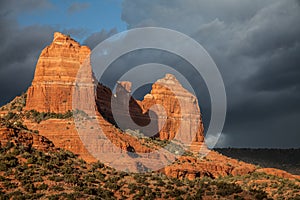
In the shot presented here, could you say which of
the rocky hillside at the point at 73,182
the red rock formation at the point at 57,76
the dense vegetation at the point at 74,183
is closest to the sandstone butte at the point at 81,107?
the red rock formation at the point at 57,76

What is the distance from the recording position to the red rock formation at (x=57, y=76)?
8900cm

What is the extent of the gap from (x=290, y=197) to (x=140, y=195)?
22.9 metres

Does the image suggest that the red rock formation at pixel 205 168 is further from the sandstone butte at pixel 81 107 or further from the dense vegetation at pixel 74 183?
the dense vegetation at pixel 74 183

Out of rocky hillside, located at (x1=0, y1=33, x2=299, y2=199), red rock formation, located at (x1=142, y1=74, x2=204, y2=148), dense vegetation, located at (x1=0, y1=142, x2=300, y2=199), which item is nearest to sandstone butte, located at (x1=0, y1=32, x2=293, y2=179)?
rocky hillside, located at (x1=0, y1=33, x2=299, y2=199)

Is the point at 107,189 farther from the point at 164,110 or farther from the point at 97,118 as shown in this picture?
the point at 164,110

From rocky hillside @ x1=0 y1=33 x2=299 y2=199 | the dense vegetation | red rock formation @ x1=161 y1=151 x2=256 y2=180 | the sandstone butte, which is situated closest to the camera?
the dense vegetation

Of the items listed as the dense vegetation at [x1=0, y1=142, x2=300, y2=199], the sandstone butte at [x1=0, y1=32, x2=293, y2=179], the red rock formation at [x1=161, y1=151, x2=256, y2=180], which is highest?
the sandstone butte at [x1=0, y1=32, x2=293, y2=179]

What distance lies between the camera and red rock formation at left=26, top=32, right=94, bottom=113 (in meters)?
89.0

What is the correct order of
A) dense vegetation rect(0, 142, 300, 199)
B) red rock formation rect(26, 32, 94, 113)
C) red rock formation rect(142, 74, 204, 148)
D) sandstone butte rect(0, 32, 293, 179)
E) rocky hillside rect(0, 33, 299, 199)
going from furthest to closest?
red rock formation rect(142, 74, 204, 148) < red rock formation rect(26, 32, 94, 113) < sandstone butte rect(0, 32, 293, 179) < rocky hillside rect(0, 33, 299, 199) < dense vegetation rect(0, 142, 300, 199)

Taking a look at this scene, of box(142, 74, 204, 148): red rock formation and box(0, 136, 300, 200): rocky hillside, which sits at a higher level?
box(142, 74, 204, 148): red rock formation

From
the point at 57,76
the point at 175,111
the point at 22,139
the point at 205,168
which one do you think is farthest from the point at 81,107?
the point at 175,111

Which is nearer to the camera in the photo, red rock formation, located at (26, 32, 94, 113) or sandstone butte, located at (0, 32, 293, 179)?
sandstone butte, located at (0, 32, 293, 179)

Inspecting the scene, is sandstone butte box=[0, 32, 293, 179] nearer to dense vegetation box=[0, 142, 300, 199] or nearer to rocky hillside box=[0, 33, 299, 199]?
rocky hillside box=[0, 33, 299, 199]

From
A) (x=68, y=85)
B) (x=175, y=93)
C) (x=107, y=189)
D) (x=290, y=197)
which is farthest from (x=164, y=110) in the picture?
(x=107, y=189)
